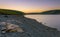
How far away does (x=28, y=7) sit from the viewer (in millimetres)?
1955

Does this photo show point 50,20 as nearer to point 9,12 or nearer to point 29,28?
point 29,28

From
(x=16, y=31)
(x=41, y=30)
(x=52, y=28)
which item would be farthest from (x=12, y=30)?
(x=52, y=28)

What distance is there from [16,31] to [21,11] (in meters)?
0.30

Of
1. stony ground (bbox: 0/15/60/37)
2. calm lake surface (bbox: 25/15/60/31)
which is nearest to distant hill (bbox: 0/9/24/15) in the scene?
stony ground (bbox: 0/15/60/37)

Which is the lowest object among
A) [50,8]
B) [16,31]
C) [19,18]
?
[16,31]

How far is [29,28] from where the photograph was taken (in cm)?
185

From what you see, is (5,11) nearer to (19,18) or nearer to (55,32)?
(19,18)

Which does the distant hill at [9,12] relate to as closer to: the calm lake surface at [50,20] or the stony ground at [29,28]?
the stony ground at [29,28]

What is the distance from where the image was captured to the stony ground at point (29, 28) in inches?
69.7

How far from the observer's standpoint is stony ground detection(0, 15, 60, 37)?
1770 mm

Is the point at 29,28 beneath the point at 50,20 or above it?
beneath

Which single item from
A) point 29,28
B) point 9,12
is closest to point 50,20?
point 29,28

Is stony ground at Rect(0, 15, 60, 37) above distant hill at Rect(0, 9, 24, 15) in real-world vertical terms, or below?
below

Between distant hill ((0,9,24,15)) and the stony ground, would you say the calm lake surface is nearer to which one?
the stony ground
